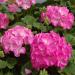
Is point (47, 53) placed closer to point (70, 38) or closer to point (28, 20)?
point (70, 38)

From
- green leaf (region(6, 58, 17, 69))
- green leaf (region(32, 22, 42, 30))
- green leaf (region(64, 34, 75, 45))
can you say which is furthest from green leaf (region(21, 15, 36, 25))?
green leaf (region(6, 58, 17, 69))

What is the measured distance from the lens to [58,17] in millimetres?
1964

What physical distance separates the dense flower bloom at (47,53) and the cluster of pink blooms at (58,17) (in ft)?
1.11

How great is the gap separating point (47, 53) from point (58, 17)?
16.7 inches

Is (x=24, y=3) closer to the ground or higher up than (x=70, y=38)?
higher up

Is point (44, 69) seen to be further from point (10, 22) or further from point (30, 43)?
point (10, 22)

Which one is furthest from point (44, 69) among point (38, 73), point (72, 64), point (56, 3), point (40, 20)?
point (56, 3)

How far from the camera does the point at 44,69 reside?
61.4 inches

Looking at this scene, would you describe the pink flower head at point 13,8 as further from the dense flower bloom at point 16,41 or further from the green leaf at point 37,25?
the dense flower bloom at point 16,41

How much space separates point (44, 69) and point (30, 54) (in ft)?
0.36

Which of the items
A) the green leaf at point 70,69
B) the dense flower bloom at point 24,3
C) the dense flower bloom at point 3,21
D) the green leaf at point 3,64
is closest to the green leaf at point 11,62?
the green leaf at point 3,64

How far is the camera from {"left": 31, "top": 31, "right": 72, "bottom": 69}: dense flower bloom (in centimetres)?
159

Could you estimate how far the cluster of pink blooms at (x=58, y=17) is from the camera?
6.38 ft

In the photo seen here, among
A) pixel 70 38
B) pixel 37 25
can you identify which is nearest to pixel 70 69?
pixel 70 38
